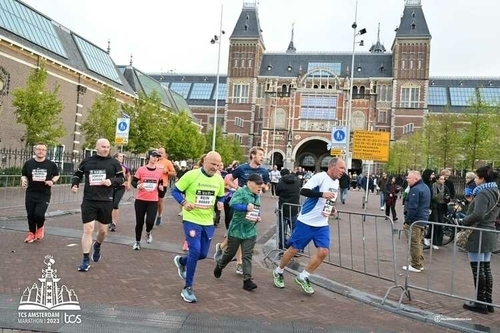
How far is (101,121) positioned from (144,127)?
393cm

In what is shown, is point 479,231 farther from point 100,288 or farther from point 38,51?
point 38,51

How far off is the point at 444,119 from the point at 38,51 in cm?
2668

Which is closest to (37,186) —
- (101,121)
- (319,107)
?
(101,121)

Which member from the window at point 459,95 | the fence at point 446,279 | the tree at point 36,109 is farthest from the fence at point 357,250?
the window at point 459,95

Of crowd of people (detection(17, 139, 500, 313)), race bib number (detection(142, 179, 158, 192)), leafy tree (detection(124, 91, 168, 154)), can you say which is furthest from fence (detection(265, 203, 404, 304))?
leafy tree (detection(124, 91, 168, 154))

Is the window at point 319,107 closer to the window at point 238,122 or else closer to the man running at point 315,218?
the window at point 238,122

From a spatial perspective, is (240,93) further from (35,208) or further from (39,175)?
(35,208)

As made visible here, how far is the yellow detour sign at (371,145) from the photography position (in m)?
20.3

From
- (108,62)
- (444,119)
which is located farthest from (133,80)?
(444,119)

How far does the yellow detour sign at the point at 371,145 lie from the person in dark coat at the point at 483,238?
14.7 meters

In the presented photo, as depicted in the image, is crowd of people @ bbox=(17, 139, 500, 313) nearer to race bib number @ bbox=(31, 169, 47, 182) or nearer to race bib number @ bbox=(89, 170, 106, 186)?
race bib number @ bbox=(89, 170, 106, 186)

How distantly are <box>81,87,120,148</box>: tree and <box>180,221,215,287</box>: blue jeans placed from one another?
24.5 metres

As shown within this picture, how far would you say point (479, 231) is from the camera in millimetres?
5562

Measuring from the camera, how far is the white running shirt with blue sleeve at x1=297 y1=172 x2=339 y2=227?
5.97 m
